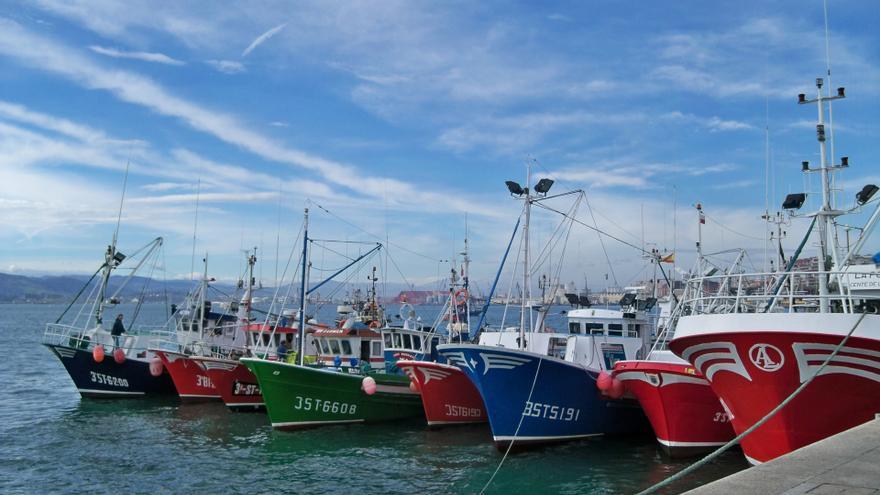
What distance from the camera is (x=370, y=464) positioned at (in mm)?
17297

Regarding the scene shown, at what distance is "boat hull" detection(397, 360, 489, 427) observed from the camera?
842 inches

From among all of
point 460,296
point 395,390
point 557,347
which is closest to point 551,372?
point 557,347

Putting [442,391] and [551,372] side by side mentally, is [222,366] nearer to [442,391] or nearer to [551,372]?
[442,391]

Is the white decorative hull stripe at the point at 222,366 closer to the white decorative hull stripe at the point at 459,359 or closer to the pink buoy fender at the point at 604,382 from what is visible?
the white decorative hull stripe at the point at 459,359

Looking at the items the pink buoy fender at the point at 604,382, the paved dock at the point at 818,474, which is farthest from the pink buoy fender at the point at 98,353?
the paved dock at the point at 818,474

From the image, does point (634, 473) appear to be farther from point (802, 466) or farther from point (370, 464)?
point (802, 466)

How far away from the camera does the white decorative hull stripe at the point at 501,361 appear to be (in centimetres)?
1769

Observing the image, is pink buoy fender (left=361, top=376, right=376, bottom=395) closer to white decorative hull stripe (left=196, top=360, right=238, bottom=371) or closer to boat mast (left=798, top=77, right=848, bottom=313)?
white decorative hull stripe (left=196, top=360, right=238, bottom=371)

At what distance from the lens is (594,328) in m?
21.1

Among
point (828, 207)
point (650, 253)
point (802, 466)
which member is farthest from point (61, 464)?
point (650, 253)

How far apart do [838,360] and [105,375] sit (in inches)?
1027

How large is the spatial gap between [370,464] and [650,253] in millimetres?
15261

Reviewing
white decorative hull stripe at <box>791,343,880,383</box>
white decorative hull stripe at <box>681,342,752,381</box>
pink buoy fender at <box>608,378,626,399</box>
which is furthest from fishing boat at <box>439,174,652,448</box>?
white decorative hull stripe at <box>791,343,880,383</box>

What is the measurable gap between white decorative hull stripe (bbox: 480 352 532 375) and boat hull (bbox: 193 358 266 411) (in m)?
10.3
